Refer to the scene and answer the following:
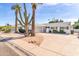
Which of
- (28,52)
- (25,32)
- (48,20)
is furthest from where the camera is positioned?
(25,32)

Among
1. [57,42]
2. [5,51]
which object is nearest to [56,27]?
[57,42]

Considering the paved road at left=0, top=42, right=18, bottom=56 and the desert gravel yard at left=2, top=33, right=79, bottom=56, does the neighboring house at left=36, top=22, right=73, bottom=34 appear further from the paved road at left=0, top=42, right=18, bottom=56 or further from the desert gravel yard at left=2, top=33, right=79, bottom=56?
the paved road at left=0, top=42, right=18, bottom=56

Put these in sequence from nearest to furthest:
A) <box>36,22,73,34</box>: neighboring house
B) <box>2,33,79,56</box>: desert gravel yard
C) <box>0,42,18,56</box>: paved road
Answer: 1. <box>0,42,18,56</box>: paved road
2. <box>2,33,79,56</box>: desert gravel yard
3. <box>36,22,73,34</box>: neighboring house

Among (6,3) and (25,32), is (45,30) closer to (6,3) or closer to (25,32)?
(25,32)

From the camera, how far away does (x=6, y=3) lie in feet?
21.6

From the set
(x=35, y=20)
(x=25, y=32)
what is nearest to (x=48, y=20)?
(x=35, y=20)

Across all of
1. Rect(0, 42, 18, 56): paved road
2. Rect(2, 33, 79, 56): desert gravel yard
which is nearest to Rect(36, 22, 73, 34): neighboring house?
Rect(2, 33, 79, 56): desert gravel yard

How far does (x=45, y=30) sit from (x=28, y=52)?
1.30 meters

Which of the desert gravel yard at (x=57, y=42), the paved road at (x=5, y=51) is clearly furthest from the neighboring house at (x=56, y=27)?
the paved road at (x=5, y=51)

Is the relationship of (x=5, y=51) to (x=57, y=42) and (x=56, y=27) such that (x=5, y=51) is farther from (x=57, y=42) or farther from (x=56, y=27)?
(x=56, y=27)

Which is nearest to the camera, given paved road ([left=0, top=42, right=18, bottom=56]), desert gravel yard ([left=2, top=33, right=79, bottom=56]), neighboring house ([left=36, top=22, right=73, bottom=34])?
paved road ([left=0, top=42, right=18, bottom=56])

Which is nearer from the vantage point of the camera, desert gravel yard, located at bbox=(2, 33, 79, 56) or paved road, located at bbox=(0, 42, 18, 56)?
paved road, located at bbox=(0, 42, 18, 56)

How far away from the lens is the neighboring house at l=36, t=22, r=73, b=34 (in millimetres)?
7340

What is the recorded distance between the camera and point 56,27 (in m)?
7.78
